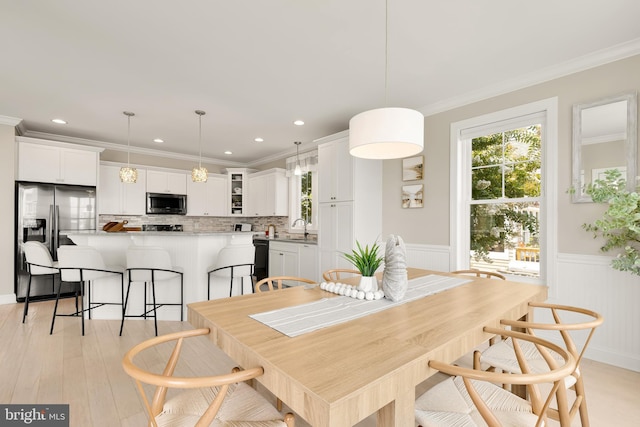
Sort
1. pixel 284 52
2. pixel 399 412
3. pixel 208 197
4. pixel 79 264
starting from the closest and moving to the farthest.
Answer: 1. pixel 399 412
2. pixel 284 52
3. pixel 79 264
4. pixel 208 197

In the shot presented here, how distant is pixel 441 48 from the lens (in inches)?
97.9

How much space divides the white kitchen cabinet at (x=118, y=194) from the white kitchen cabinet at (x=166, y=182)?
0.38 feet

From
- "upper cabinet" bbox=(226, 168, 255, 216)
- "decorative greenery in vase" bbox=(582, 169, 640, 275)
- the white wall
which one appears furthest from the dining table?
"upper cabinet" bbox=(226, 168, 255, 216)

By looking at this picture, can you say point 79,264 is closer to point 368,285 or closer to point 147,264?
point 147,264

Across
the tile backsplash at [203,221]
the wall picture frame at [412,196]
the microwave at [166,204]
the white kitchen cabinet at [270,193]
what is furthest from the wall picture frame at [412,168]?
the microwave at [166,204]

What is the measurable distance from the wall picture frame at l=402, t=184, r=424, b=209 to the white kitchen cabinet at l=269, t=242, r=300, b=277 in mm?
1958

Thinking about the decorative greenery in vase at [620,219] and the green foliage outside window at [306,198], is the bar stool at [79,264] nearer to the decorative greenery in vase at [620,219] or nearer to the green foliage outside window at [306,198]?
the green foliage outside window at [306,198]

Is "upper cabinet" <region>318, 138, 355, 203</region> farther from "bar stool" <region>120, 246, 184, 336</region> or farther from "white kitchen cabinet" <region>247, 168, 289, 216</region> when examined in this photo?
"bar stool" <region>120, 246, 184, 336</region>

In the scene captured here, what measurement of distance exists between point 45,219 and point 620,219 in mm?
6312

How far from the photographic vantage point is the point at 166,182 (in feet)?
19.6

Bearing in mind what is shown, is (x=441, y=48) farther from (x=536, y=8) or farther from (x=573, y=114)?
(x=573, y=114)

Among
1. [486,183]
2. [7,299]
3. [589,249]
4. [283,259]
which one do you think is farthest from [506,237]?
[7,299]

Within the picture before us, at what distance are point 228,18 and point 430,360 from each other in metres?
2.34

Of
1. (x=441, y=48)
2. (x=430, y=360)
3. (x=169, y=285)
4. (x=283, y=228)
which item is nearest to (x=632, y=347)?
(x=430, y=360)
